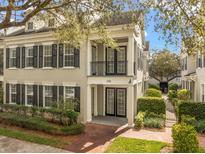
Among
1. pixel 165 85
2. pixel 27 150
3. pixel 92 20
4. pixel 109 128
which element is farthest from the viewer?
pixel 165 85

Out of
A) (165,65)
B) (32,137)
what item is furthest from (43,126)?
(165,65)

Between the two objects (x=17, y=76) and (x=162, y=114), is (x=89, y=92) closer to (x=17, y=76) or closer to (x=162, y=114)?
(x=162, y=114)

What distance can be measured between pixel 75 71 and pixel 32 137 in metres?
6.52

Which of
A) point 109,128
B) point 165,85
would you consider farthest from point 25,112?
point 165,85

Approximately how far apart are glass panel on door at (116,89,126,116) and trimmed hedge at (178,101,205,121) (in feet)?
15.2

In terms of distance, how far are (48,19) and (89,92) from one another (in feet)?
20.7

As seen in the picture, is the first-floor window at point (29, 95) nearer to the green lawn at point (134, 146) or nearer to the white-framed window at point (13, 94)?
the white-framed window at point (13, 94)

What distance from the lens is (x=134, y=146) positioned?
422 inches

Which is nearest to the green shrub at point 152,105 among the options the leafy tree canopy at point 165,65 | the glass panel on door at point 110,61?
the glass panel on door at point 110,61

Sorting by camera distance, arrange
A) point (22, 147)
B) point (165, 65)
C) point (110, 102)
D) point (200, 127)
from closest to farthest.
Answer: point (22, 147), point (200, 127), point (110, 102), point (165, 65)

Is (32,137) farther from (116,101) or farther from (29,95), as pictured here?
(116,101)

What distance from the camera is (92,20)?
507 inches

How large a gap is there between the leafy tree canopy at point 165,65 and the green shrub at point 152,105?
33065 millimetres

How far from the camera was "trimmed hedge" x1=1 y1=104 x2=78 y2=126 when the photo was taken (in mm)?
14227
